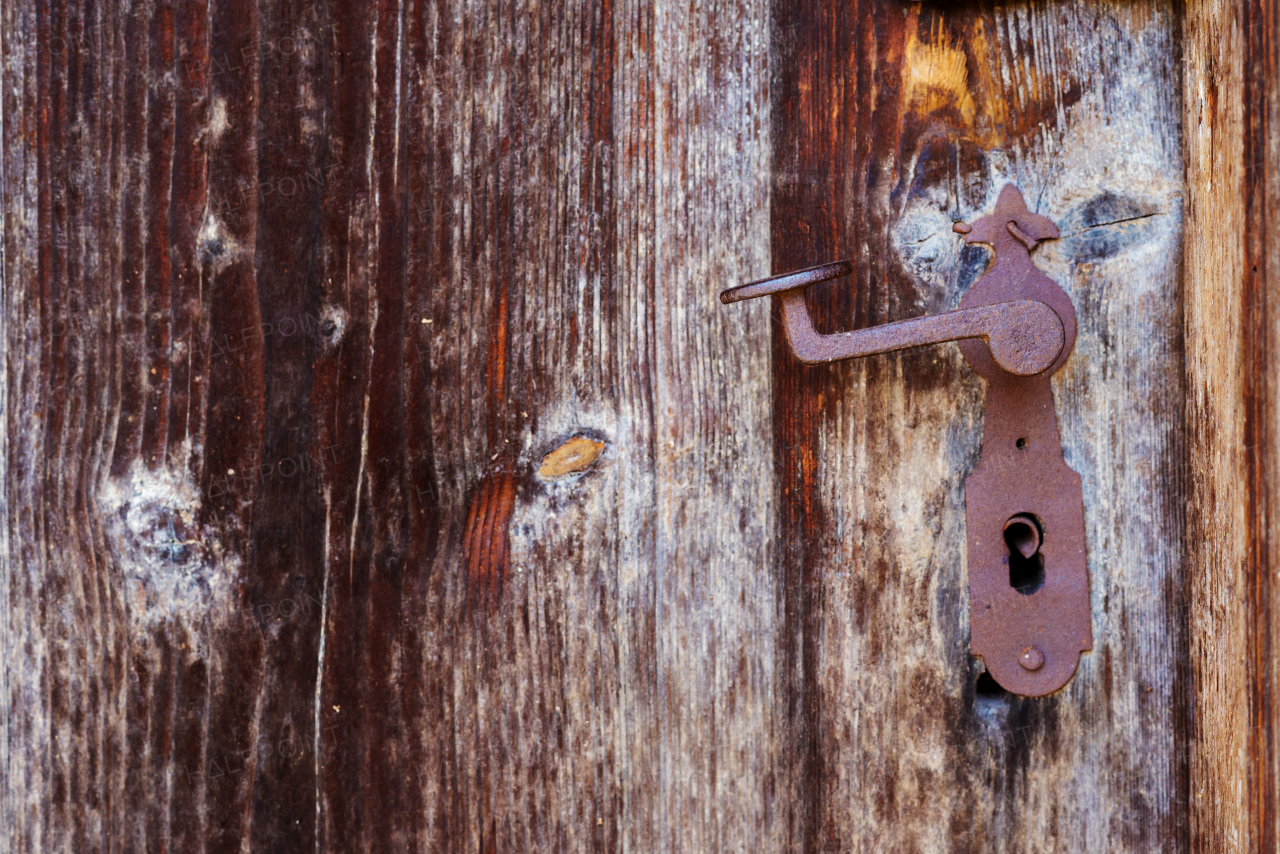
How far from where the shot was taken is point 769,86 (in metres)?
0.61

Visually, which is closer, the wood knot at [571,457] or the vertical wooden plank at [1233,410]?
the vertical wooden plank at [1233,410]

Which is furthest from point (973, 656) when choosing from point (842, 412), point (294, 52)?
point (294, 52)

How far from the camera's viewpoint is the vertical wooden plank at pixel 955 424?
59cm

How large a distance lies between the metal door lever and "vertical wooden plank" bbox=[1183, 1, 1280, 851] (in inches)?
3.2

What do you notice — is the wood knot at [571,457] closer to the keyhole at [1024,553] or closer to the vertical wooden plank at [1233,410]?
the keyhole at [1024,553]

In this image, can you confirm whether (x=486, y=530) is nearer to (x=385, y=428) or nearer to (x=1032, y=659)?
(x=385, y=428)

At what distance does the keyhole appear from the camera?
0.59 metres

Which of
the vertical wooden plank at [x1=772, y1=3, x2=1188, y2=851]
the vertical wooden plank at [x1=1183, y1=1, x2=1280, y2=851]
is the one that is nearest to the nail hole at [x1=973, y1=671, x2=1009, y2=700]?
the vertical wooden plank at [x1=772, y1=3, x2=1188, y2=851]

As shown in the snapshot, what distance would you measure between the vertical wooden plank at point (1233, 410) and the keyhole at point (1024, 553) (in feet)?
0.35

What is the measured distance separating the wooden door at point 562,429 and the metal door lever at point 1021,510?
2cm

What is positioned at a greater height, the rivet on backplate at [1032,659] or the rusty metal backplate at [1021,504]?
the rusty metal backplate at [1021,504]

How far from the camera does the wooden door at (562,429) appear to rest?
595 mm

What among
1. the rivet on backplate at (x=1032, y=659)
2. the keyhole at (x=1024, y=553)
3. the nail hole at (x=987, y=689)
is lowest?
the nail hole at (x=987, y=689)

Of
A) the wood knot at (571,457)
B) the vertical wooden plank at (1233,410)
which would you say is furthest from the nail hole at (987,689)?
the wood knot at (571,457)
